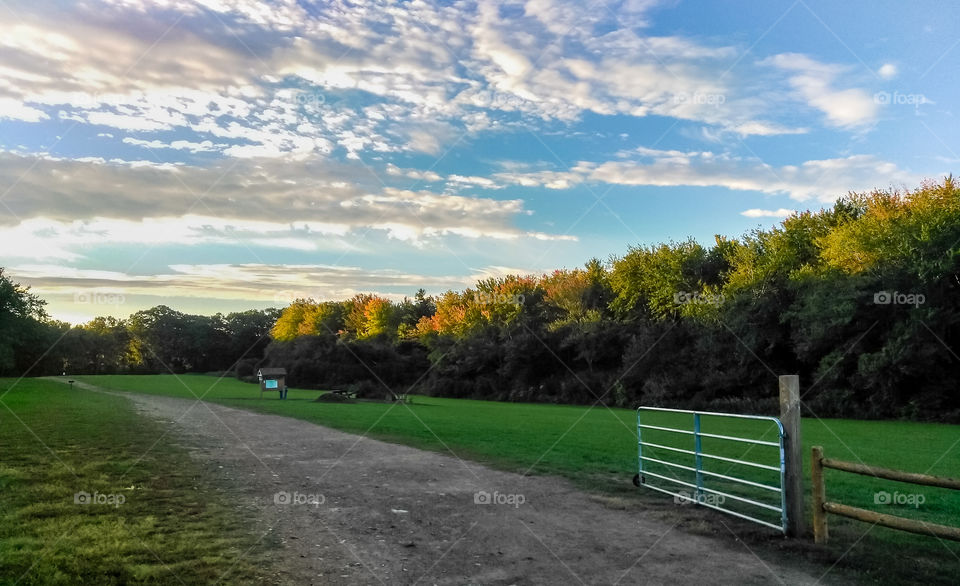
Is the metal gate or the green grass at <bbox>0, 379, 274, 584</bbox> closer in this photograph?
the green grass at <bbox>0, 379, 274, 584</bbox>

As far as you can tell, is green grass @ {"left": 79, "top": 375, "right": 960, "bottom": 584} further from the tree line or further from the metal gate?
the tree line

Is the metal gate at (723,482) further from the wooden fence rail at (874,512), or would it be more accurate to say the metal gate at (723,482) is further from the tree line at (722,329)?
the tree line at (722,329)

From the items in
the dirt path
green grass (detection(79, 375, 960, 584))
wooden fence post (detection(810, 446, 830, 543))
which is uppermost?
wooden fence post (detection(810, 446, 830, 543))

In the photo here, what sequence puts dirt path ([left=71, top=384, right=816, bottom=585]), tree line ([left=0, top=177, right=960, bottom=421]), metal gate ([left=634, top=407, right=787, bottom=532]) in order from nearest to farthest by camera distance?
dirt path ([left=71, top=384, right=816, bottom=585]) → metal gate ([left=634, top=407, right=787, bottom=532]) → tree line ([left=0, top=177, right=960, bottom=421])

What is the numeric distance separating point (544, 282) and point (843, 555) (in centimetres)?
5725

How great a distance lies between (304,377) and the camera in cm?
6812

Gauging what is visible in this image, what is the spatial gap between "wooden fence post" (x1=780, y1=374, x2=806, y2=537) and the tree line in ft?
92.7

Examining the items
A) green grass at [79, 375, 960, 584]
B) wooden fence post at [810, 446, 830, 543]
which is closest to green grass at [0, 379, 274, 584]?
green grass at [79, 375, 960, 584]

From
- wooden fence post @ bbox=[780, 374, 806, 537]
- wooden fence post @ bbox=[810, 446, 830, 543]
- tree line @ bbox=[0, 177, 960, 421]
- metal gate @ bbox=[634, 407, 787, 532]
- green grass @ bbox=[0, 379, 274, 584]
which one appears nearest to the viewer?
green grass @ bbox=[0, 379, 274, 584]

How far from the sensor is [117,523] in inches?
324

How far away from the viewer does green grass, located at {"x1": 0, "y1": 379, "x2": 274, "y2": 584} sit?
638 cm

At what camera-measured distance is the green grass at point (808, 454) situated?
23.5 feet

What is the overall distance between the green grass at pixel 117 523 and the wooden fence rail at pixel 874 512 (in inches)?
248

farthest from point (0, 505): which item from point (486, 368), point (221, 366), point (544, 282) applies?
point (221, 366)
